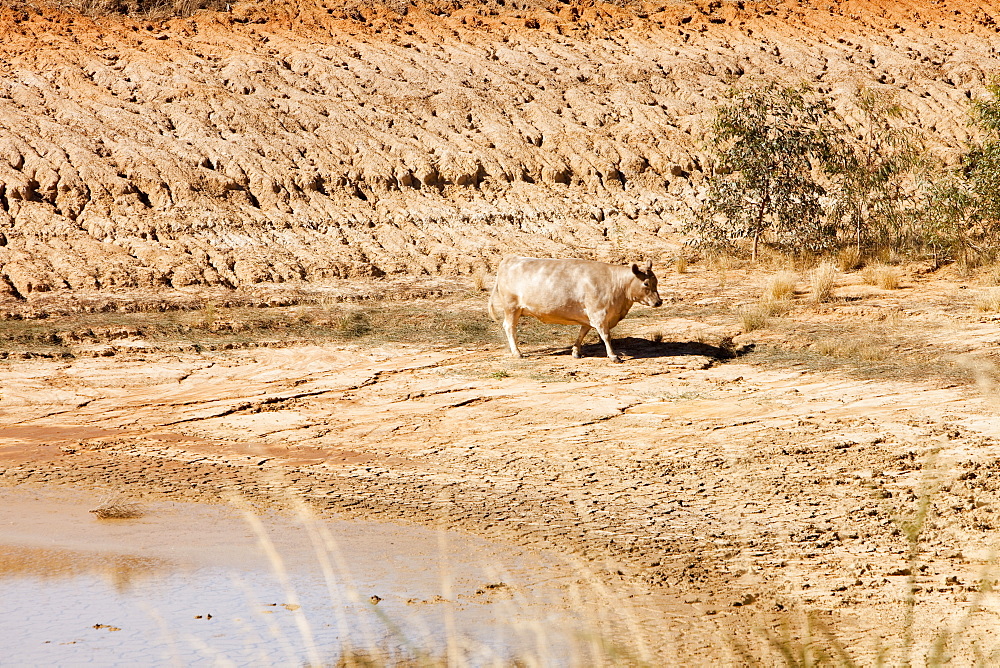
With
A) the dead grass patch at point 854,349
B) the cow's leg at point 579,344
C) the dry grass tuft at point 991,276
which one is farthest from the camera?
the dry grass tuft at point 991,276

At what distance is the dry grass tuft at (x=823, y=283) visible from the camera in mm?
15570

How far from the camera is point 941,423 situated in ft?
29.5

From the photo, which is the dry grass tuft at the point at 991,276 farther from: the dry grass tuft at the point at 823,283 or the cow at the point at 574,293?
the cow at the point at 574,293

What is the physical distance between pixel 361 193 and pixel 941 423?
15.0 metres

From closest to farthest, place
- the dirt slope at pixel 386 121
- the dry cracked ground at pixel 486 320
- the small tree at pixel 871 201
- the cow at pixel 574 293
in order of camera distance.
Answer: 1. the dry cracked ground at pixel 486 320
2. the cow at pixel 574 293
3. the dirt slope at pixel 386 121
4. the small tree at pixel 871 201

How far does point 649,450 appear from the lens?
8.69 meters

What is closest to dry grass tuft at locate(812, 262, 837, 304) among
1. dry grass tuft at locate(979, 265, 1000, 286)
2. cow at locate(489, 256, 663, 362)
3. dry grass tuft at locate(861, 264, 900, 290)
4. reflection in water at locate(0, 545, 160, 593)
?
dry grass tuft at locate(861, 264, 900, 290)

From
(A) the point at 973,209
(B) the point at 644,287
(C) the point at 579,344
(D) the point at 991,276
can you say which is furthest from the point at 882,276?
(C) the point at 579,344


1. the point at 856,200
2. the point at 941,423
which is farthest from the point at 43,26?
the point at 941,423

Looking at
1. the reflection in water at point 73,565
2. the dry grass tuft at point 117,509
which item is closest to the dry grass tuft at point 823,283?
the dry grass tuft at point 117,509

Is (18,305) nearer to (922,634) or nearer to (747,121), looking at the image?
(747,121)

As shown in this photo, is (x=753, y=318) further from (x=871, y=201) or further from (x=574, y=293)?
(x=871, y=201)

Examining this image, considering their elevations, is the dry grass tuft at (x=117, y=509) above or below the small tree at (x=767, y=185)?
below

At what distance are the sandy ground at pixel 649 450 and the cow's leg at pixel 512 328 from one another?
147 mm
